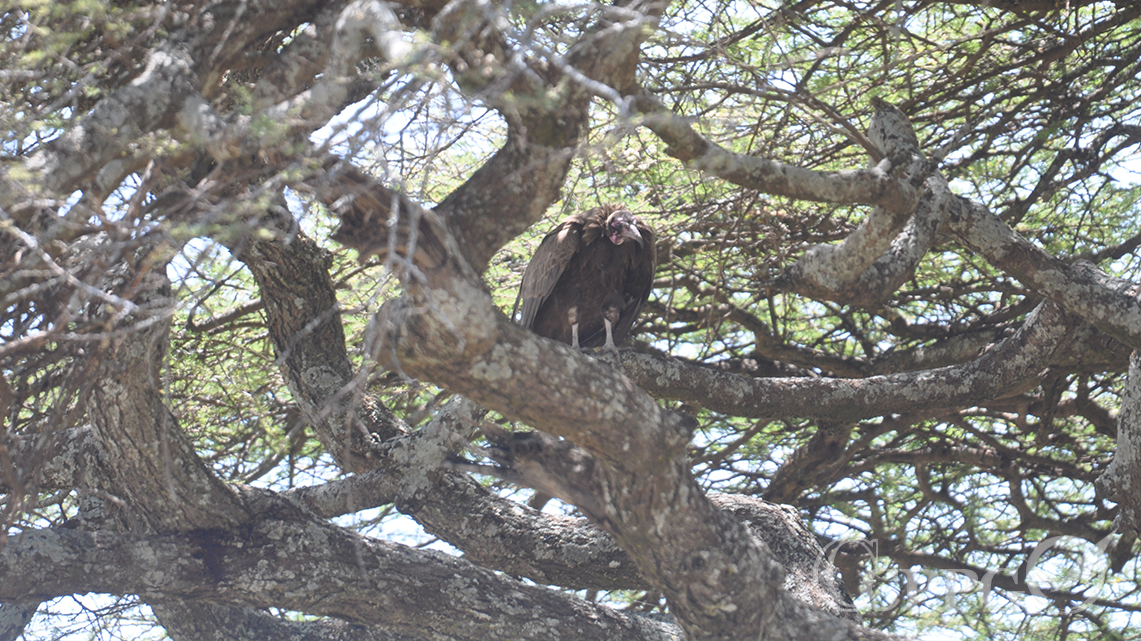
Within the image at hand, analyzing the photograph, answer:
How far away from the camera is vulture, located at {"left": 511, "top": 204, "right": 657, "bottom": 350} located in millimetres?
4434

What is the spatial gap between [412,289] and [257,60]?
1138 mm

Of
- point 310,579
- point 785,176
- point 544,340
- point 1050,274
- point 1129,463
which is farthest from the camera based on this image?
point 1050,274

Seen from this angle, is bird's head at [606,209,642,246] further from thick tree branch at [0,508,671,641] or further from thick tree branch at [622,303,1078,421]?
thick tree branch at [0,508,671,641]

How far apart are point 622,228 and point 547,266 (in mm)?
457

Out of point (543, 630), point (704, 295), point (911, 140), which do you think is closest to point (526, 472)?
point (543, 630)

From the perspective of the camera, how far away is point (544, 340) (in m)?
2.42

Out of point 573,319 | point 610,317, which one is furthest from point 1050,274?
point 573,319

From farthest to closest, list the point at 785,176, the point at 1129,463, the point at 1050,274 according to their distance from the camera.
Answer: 1. the point at 1050,274
2. the point at 1129,463
3. the point at 785,176

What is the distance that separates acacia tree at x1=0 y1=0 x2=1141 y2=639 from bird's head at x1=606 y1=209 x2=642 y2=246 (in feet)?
0.78

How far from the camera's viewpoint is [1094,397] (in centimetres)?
534

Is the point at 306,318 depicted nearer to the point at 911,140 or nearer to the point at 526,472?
the point at 526,472

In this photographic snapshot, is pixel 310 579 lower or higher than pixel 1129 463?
lower

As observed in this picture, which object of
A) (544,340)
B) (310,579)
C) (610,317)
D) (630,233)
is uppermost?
(630,233)

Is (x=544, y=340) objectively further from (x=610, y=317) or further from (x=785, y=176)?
(x=610, y=317)
